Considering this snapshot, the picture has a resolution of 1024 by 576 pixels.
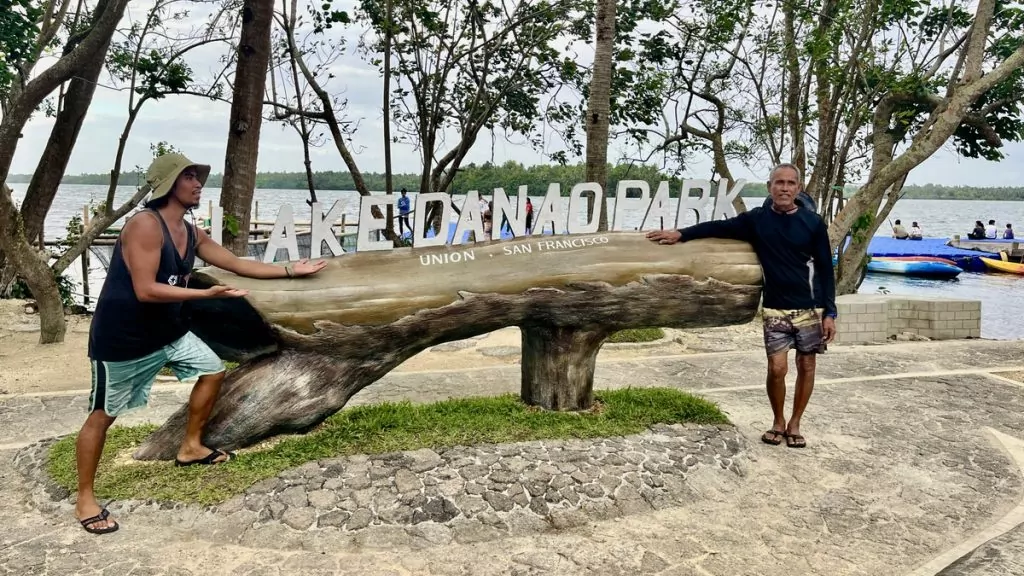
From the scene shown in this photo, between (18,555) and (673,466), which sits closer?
(18,555)

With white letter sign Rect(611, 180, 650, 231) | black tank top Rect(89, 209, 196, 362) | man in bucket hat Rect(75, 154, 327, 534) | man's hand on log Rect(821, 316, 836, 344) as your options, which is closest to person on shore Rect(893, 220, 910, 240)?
man's hand on log Rect(821, 316, 836, 344)

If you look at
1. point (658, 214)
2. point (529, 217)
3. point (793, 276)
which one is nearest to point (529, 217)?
point (529, 217)

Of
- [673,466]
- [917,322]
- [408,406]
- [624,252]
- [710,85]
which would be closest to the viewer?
[673,466]

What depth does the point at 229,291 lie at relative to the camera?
14.3ft

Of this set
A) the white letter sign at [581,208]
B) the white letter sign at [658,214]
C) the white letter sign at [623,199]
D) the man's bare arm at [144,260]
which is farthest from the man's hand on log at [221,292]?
the white letter sign at [658,214]

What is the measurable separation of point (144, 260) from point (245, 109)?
4.74 m

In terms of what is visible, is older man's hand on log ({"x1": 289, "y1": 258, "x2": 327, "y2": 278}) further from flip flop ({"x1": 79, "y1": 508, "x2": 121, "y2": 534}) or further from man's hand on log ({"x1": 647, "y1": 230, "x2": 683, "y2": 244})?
man's hand on log ({"x1": 647, "y1": 230, "x2": 683, "y2": 244})

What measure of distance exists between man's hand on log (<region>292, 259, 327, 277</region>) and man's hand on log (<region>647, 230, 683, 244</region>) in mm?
2677

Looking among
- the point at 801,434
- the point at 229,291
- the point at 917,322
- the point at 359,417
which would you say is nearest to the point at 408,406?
the point at 359,417

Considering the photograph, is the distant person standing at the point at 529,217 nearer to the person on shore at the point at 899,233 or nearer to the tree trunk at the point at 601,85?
the tree trunk at the point at 601,85

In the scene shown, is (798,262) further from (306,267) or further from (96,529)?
(96,529)

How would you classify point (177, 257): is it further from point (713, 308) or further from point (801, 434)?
point (801, 434)

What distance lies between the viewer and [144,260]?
4.07 metres

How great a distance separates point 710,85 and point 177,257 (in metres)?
13.6
